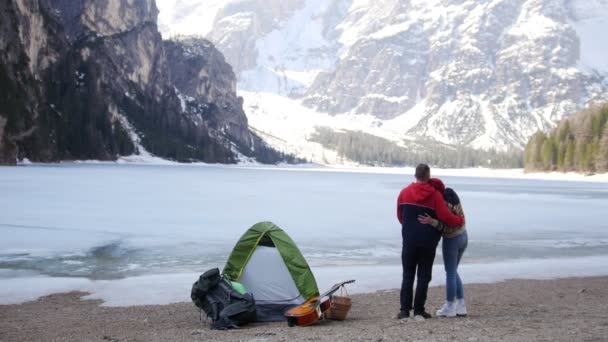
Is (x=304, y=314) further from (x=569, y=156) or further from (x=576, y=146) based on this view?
(x=569, y=156)

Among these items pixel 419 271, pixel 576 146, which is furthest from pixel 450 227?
pixel 576 146

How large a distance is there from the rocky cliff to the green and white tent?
73829 mm

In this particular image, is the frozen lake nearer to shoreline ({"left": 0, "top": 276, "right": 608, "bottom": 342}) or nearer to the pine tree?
shoreline ({"left": 0, "top": 276, "right": 608, "bottom": 342})

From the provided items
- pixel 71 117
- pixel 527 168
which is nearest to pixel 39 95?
pixel 71 117

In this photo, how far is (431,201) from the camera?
36.7ft

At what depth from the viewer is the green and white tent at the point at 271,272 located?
41.4ft

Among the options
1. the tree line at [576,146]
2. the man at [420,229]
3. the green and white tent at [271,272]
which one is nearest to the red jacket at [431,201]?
A: the man at [420,229]

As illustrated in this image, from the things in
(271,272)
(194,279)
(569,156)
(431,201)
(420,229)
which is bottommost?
(194,279)

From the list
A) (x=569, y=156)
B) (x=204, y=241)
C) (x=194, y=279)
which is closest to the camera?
(x=194, y=279)

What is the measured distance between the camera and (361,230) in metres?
27.2

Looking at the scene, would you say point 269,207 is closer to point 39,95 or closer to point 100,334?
point 100,334

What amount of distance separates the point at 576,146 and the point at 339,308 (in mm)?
118469

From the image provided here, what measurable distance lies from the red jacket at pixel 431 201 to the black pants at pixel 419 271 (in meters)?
0.65

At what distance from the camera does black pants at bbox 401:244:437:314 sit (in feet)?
37.4
